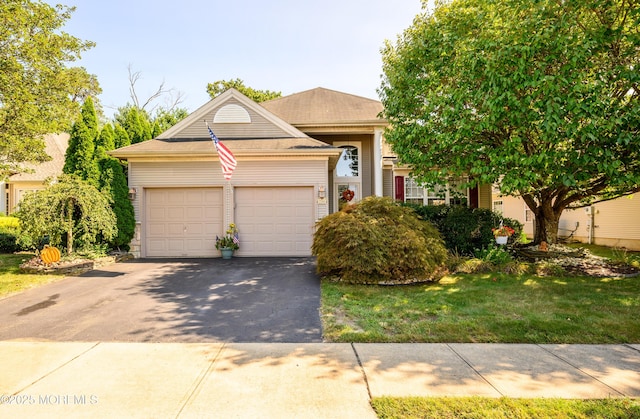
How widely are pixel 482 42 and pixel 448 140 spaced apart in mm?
2234

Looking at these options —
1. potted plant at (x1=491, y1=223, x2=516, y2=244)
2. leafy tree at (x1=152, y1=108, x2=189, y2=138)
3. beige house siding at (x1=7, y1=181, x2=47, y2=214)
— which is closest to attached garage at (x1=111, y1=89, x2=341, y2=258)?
potted plant at (x1=491, y1=223, x2=516, y2=244)

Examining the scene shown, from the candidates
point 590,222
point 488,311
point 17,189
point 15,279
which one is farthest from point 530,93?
point 17,189

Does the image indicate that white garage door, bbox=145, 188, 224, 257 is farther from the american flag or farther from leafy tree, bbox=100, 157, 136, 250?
the american flag

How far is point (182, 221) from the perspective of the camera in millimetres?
10594

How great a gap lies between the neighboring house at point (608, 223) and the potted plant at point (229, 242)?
925 centimetres

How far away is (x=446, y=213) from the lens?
9.93m

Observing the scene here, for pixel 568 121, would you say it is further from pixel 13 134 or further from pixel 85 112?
pixel 13 134

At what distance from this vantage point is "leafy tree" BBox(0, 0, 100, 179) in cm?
931

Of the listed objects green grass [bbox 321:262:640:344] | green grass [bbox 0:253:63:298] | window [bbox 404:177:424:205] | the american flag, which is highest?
the american flag

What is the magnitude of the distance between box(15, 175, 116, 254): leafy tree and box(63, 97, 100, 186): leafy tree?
597mm

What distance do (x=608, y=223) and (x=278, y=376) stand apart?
53.9 ft

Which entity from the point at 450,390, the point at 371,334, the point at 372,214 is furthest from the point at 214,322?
the point at 372,214

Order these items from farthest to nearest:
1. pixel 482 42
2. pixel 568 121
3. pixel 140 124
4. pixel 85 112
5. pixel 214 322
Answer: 1. pixel 140 124
2. pixel 85 112
3. pixel 482 42
4. pixel 568 121
5. pixel 214 322

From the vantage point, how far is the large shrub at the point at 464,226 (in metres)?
9.56
